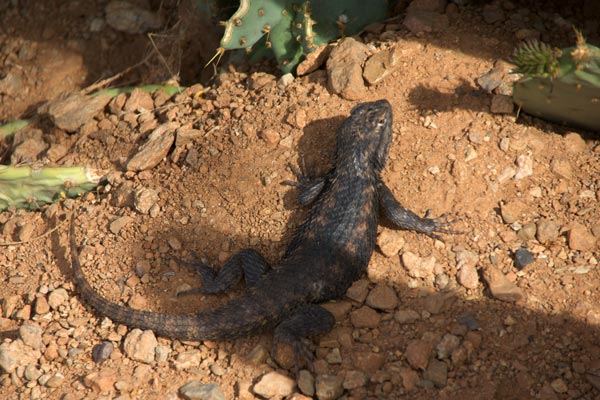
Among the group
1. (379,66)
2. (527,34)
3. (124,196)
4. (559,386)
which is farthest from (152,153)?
(559,386)

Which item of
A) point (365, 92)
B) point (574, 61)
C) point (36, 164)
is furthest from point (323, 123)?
point (36, 164)

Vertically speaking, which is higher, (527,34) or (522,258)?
(527,34)

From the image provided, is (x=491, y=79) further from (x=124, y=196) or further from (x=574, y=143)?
(x=124, y=196)

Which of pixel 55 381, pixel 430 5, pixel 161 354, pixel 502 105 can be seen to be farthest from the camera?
pixel 430 5

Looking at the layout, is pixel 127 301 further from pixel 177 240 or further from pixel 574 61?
pixel 574 61

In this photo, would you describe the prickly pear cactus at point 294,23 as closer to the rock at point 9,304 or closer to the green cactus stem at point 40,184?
the green cactus stem at point 40,184

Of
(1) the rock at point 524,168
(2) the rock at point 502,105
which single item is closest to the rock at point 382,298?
(1) the rock at point 524,168

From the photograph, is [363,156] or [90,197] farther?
[90,197]

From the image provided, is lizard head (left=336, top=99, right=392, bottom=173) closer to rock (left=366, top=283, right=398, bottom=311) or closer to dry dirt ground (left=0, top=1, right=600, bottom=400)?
dry dirt ground (left=0, top=1, right=600, bottom=400)
